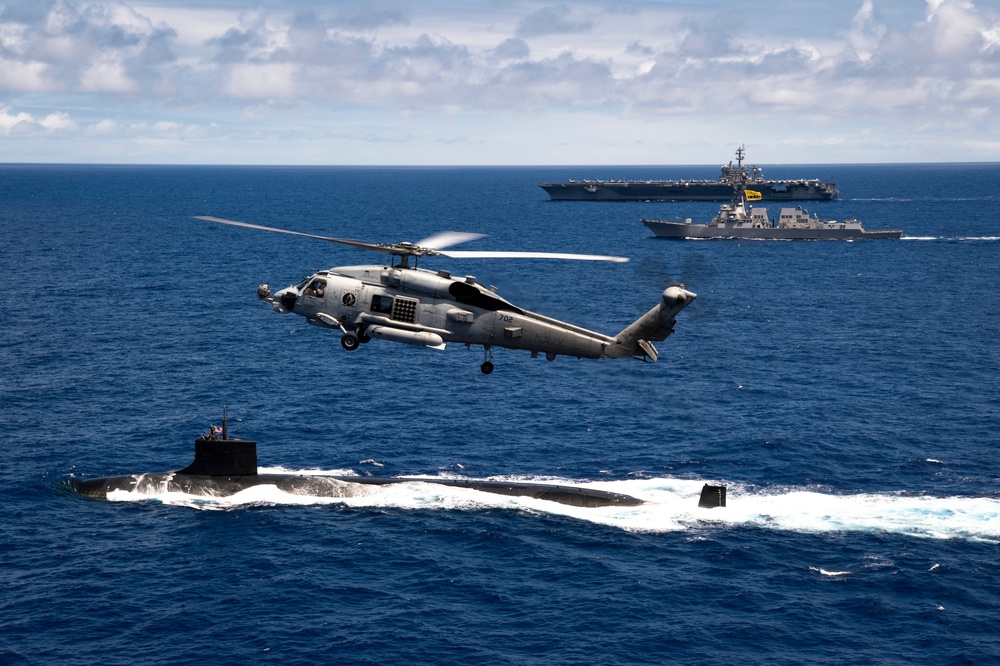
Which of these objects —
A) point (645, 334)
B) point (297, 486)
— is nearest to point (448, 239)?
point (645, 334)

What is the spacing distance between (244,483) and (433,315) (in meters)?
31.1

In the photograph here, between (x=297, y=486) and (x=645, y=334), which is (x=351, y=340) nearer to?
(x=645, y=334)

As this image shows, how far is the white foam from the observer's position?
66.2 metres

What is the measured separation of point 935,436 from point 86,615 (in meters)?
64.0

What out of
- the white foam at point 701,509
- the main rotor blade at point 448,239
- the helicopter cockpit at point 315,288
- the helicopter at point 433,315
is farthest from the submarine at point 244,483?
the main rotor blade at point 448,239

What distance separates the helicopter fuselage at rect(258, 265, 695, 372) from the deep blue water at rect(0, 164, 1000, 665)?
129 centimetres

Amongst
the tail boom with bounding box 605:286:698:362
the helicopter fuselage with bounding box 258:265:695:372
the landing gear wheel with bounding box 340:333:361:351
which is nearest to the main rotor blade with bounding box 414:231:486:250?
the helicopter fuselage with bounding box 258:265:695:372

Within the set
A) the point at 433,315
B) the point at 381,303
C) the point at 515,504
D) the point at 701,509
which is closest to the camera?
the point at 433,315

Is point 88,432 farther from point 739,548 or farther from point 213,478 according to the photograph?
point 739,548

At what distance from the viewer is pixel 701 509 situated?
6844cm

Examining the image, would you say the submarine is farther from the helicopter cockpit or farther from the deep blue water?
the helicopter cockpit

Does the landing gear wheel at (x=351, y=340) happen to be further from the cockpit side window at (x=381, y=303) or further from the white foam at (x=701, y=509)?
the white foam at (x=701, y=509)

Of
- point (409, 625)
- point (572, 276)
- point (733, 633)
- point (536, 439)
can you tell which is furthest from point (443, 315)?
point (572, 276)

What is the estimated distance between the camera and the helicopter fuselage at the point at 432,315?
4759 centimetres
